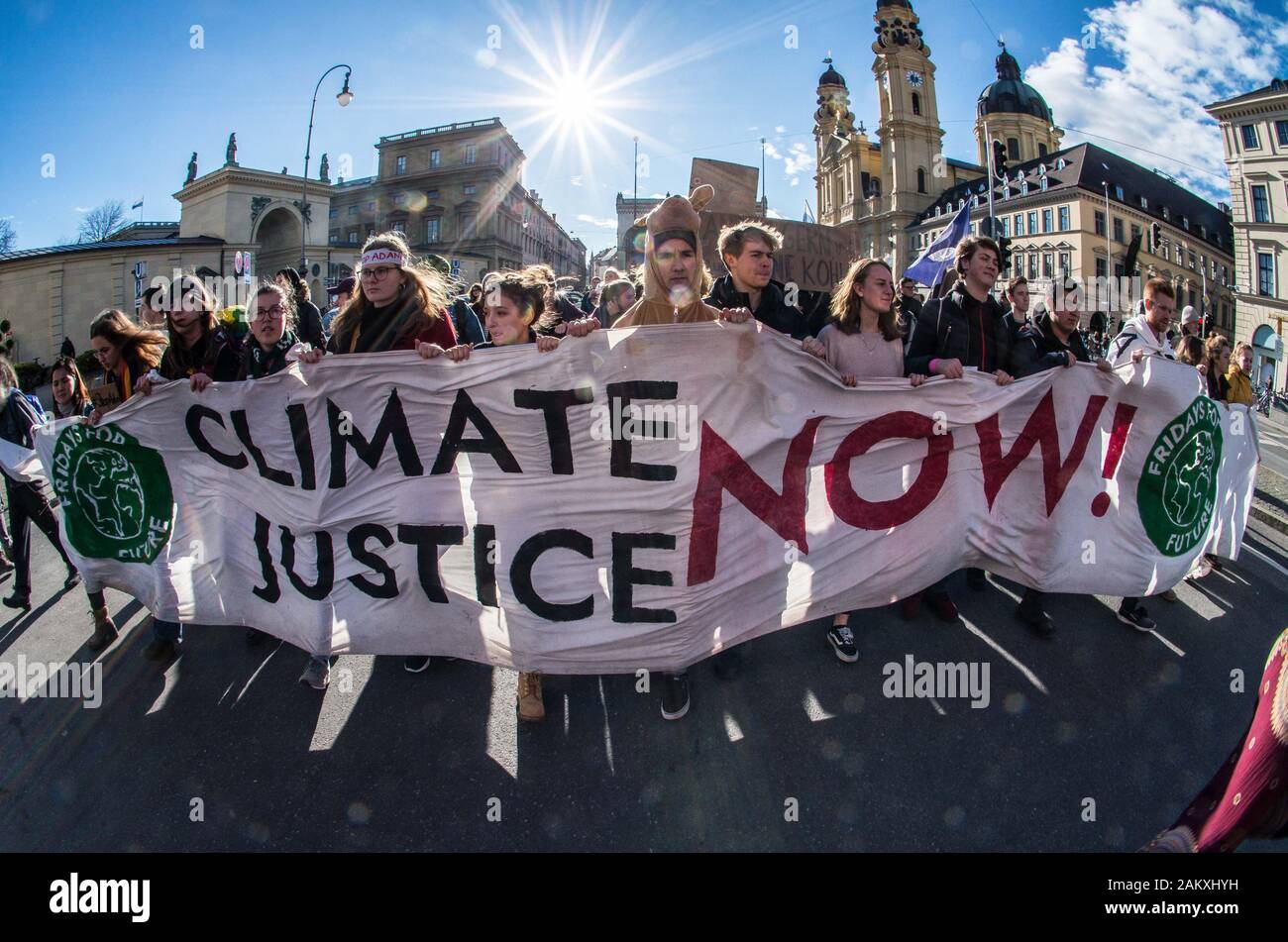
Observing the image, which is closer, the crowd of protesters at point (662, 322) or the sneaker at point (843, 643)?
the crowd of protesters at point (662, 322)

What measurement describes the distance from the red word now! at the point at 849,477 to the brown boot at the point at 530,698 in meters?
0.97

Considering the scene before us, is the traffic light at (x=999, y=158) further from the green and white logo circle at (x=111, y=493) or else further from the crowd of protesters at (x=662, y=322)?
the green and white logo circle at (x=111, y=493)

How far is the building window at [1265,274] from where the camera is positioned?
1460 inches

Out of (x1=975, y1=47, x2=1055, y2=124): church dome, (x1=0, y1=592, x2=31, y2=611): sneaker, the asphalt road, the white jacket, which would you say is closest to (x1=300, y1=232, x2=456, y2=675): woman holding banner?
the asphalt road

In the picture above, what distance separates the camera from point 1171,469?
373 centimetres

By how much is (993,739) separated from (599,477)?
224 cm

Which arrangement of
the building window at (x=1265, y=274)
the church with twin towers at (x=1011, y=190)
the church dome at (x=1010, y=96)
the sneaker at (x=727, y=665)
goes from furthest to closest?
the church dome at (x=1010, y=96) → the church with twin towers at (x=1011, y=190) → the building window at (x=1265, y=274) → the sneaker at (x=727, y=665)

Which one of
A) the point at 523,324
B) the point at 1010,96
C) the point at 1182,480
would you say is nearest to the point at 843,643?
the point at 1182,480

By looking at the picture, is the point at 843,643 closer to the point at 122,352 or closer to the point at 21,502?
the point at 122,352

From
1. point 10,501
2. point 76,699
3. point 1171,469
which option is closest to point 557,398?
point 76,699

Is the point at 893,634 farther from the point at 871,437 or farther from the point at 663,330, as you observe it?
the point at 663,330

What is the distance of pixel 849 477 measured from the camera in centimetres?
314

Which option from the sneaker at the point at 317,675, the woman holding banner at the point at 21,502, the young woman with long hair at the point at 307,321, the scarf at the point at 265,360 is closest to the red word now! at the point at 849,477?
the sneaker at the point at 317,675

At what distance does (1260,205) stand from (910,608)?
174 ft
